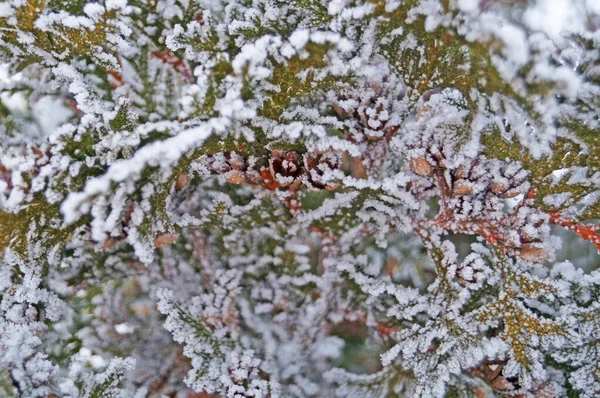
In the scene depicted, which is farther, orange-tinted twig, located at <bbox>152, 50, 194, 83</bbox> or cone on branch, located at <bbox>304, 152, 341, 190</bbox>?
orange-tinted twig, located at <bbox>152, 50, 194, 83</bbox>

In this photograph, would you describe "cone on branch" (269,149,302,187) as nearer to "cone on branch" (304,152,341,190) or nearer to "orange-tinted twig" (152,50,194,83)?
"cone on branch" (304,152,341,190)

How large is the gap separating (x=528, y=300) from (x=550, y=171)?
27cm

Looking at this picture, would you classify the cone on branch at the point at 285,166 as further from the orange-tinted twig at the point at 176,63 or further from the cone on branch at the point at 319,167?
the orange-tinted twig at the point at 176,63

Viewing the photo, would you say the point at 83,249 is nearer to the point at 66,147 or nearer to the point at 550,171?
the point at 66,147

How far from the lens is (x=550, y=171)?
0.79m

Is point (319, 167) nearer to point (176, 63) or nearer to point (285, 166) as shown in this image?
point (285, 166)

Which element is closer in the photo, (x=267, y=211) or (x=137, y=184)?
(x=137, y=184)

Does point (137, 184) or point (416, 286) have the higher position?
point (137, 184)

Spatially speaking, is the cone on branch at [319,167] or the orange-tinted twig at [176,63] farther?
the orange-tinted twig at [176,63]

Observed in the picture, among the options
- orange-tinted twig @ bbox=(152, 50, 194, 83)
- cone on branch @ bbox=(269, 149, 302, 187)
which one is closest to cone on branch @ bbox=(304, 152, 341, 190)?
cone on branch @ bbox=(269, 149, 302, 187)

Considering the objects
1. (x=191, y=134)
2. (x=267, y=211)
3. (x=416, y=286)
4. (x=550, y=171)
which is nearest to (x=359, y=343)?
(x=416, y=286)

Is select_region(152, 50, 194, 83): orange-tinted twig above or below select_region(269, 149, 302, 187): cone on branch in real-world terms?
above

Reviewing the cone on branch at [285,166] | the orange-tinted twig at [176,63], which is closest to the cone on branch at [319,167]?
the cone on branch at [285,166]

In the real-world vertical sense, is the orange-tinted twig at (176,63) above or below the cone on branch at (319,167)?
above
